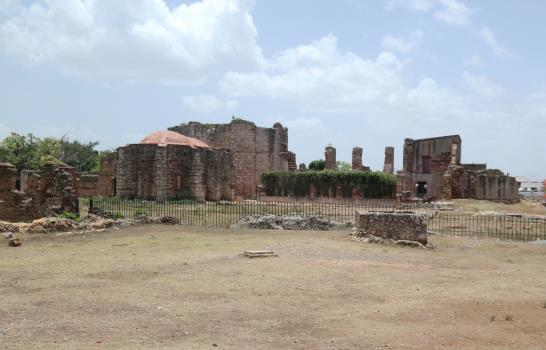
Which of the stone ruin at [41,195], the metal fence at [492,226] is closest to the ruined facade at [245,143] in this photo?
the metal fence at [492,226]

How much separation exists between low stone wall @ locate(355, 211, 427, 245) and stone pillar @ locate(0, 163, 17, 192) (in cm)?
1220

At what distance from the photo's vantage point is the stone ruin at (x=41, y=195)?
66.3 feet

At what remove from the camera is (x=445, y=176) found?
3503cm

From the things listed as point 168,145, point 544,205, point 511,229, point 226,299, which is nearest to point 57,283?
point 226,299

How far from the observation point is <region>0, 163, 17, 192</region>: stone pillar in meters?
20.2

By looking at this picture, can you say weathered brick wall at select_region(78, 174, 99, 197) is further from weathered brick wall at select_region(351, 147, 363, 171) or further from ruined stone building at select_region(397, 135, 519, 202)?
weathered brick wall at select_region(351, 147, 363, 171)

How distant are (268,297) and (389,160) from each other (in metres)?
41.7

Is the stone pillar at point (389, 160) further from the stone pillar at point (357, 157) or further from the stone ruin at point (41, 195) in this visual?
the stone ruin at point (41, 195)

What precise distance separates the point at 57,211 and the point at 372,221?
1148 centimetres

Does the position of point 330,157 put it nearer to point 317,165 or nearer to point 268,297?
point 317,165

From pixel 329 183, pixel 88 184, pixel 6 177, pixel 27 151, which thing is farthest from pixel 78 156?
pixel 6 177

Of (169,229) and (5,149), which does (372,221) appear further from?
(5,149)

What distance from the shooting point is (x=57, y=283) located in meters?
9.61

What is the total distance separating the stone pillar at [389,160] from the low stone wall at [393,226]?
3252cm
